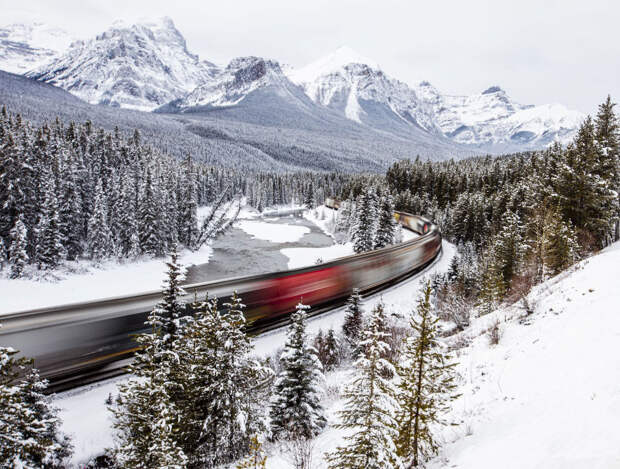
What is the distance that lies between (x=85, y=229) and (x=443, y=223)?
6665 cm

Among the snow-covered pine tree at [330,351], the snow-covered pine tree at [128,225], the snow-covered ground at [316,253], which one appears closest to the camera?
the snow-covered pine tree at [330,351]

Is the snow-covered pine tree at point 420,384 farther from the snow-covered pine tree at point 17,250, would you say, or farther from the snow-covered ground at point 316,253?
the snow-covered ground at point 316,253

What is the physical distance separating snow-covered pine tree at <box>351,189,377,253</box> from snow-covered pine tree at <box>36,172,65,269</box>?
3661cm

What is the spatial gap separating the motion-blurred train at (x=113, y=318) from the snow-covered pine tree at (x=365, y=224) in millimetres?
19170

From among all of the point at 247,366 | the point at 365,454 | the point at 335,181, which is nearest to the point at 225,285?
the point at 247,366

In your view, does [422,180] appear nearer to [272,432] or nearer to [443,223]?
[443,223]

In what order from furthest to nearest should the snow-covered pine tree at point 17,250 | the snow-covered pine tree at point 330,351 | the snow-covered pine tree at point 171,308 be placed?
the snow-covered pine tree at point 17,250 → the snow-covered pine tree at point 330,351 → the snow-covered pine tree at point 171,308

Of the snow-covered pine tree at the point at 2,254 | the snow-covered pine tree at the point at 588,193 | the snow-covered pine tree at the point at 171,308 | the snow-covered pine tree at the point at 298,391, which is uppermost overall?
the snow-covered pine tree at the point at 588,193

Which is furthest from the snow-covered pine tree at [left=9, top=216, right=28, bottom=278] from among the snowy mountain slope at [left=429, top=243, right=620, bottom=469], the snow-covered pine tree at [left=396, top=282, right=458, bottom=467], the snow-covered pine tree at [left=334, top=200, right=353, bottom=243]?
the snow-covered pine tree at [left=334, top=200, right=353, bottom=243]

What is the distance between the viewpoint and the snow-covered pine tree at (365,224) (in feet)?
143

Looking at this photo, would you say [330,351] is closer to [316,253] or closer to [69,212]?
[316,253]

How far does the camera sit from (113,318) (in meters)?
14.4

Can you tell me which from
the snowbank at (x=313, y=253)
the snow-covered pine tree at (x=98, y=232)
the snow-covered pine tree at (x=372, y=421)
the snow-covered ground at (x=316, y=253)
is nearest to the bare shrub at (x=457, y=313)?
the snow-covered pine tree at (x=372, y=421)

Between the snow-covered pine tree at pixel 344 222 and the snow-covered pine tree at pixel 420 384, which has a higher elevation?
the snow-covered pine tree at pixel 420 384
